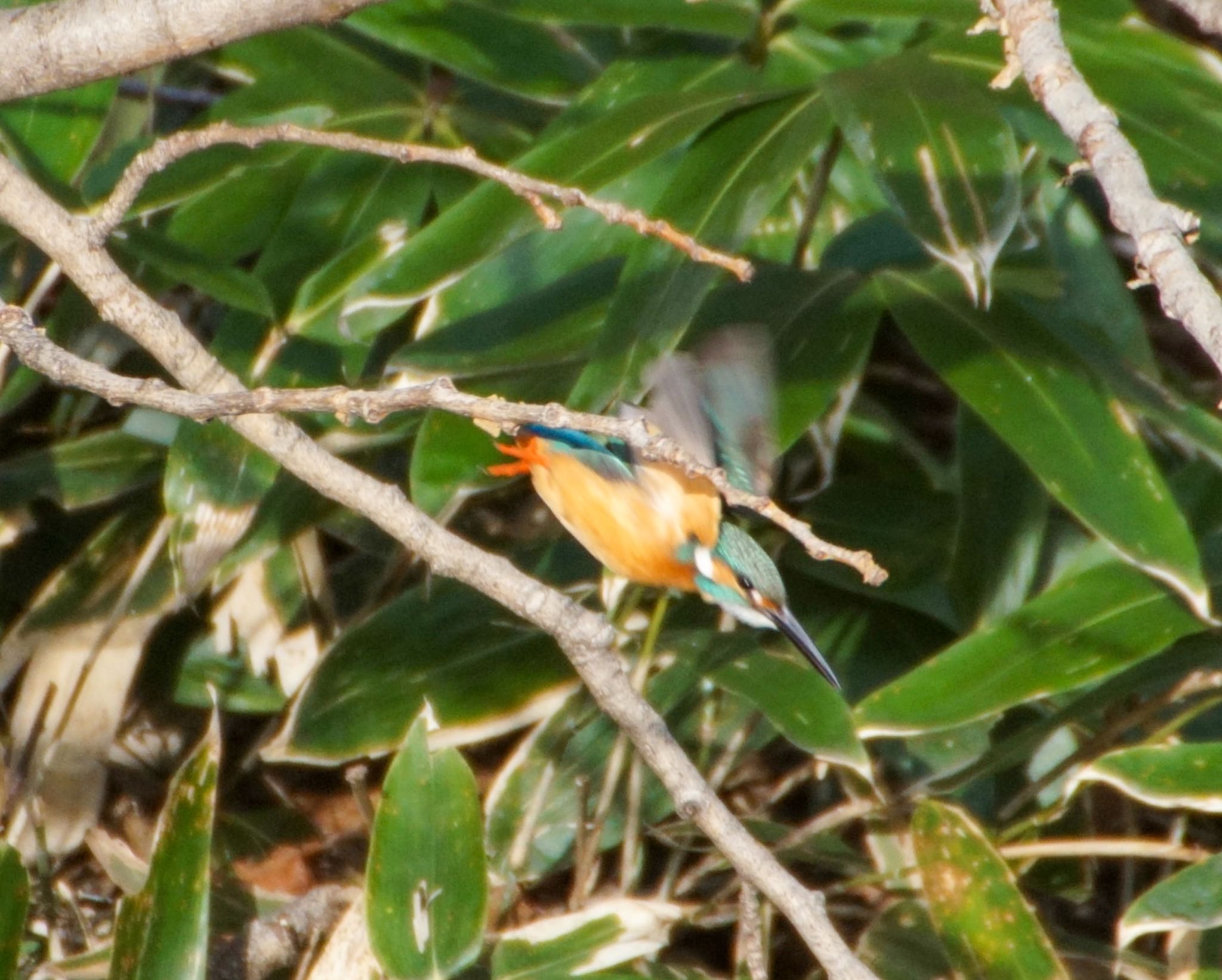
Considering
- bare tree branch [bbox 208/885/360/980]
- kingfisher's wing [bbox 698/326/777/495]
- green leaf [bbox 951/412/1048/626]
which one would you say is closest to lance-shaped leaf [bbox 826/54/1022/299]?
kingfisher's wing [bbox 698/326/777/495]

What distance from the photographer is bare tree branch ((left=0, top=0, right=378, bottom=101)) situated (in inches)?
37.8

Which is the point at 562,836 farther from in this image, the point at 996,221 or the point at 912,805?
the point at 996,221

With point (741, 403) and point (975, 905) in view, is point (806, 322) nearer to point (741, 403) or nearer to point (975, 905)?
point (741, 403)

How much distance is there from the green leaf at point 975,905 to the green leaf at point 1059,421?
29cm

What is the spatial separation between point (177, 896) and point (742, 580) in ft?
1.89

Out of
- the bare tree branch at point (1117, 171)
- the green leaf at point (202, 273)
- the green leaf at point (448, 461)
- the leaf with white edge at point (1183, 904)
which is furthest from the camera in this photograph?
the green leaf at point (202, 273)

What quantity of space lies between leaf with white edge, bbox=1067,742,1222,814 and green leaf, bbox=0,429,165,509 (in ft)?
3.74

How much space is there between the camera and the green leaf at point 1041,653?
1341 mm

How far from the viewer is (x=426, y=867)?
127cm

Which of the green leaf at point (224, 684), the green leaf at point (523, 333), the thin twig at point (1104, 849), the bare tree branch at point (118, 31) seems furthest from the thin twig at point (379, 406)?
the green leaf at point (224, 684)

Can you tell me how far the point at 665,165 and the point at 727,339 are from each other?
600 mm

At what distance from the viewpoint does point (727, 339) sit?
1.16m

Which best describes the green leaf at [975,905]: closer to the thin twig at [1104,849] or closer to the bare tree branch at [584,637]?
the thin twig at [1104,849]

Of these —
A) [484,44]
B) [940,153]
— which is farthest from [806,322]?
[484,44]
